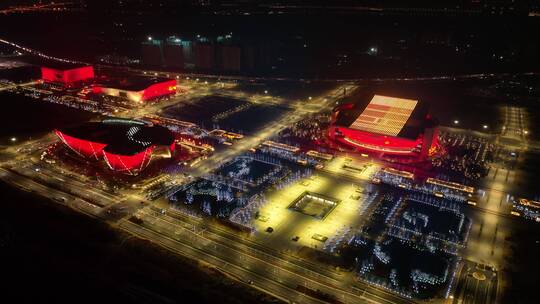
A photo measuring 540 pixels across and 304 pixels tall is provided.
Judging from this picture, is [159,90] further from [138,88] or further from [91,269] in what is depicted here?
[91,269]

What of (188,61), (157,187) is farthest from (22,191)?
(188,61)

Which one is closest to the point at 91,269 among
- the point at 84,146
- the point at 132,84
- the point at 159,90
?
the point at 84,146

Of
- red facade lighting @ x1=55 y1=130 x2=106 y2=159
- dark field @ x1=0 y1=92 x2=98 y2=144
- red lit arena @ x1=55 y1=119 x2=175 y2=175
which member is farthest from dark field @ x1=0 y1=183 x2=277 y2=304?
dark field @ x1=0 y1=92 x2=98 y2=144

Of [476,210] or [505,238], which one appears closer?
[505,238]

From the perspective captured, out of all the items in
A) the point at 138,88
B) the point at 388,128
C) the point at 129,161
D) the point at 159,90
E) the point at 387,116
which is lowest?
the point at 129,161

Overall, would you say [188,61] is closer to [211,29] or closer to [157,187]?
[211,29]

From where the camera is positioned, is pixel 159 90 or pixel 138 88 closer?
pixel 138 88
